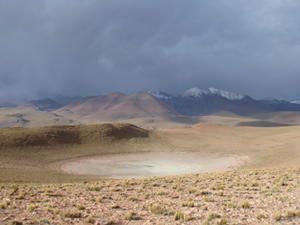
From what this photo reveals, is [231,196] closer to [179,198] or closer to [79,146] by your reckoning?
[179,198]

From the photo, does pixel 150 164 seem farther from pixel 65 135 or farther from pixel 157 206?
pixel 157 206

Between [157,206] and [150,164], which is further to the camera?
[150,164]

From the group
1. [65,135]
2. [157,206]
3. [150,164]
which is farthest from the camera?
[65,135]

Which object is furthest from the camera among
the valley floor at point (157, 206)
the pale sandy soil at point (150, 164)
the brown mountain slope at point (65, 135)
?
the brown mountain slope at point (65, 135)

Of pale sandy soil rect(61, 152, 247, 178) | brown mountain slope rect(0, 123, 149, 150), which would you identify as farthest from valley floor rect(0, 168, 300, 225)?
brown mountain slope rect(0, 123, 149, 150)

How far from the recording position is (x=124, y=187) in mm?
24797

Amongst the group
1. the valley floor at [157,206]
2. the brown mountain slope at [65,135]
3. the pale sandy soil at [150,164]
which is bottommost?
the pale sandy soil at [150,164]

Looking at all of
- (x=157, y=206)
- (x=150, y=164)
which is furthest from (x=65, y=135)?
(x=157, y=206)

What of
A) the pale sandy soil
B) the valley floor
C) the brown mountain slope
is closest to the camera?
the valley floor

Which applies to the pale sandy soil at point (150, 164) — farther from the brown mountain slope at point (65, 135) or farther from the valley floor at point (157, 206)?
the valley floor at point (157, 206)

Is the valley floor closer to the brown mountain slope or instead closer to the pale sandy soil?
the pale sandy soil

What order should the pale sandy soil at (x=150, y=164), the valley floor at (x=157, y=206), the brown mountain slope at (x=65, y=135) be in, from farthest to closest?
the brown mountain slope at (x=65, y=135)
the pale sandy soil at (x=150, y=164)
the valley floor at (x=157, y=206)

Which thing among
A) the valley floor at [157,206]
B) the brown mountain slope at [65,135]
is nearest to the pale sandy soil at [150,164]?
the brown mountain slope at [65,135]

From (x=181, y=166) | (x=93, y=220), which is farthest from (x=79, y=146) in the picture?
(x=93, y=220)
